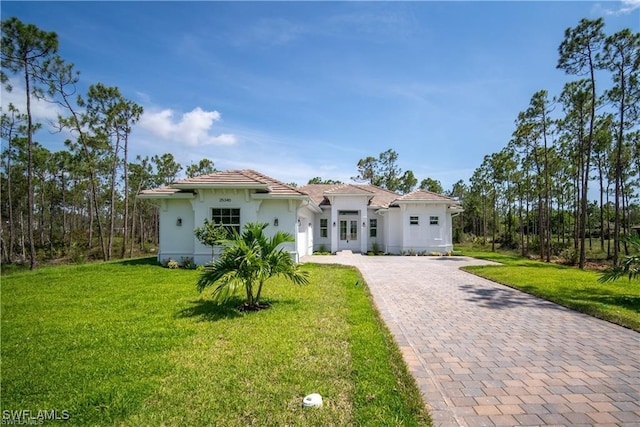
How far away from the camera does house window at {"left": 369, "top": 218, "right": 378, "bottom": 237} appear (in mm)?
22391

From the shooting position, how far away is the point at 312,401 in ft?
9.68

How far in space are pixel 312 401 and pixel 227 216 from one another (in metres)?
11.4

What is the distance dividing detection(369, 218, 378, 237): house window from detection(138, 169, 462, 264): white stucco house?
7cm

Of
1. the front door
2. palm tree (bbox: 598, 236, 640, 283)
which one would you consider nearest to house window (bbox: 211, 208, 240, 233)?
the front door

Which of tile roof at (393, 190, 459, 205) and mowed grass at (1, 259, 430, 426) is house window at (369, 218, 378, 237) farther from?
mowed grass at (1, 259, 430, 426)

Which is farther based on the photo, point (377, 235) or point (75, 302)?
point (377, 235)

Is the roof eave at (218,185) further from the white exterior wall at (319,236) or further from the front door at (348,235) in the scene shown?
the front door at (348,235)

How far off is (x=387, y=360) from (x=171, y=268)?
11.4 metres

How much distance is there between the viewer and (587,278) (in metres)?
10.9

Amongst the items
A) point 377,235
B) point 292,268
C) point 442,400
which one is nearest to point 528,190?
point 377,235

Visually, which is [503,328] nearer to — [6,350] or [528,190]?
[6,350]

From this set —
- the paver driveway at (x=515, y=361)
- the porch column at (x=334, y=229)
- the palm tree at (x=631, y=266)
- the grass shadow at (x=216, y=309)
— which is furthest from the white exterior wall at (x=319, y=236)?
the palm tree at (x=631, y=266)

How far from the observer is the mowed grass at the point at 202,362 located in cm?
289

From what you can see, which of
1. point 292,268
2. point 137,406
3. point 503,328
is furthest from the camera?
point 292,268
